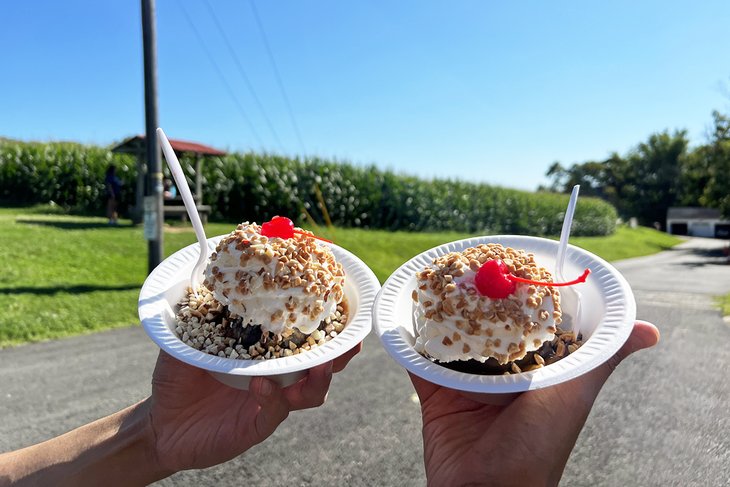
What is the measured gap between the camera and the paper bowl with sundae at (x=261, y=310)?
1631 mm

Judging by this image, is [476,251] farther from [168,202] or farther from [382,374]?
[168,202]

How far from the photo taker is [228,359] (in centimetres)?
160

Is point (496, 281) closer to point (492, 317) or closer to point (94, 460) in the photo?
point (492, 317)

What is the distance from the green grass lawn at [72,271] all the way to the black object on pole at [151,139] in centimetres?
82

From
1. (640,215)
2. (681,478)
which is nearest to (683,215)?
(640,215)

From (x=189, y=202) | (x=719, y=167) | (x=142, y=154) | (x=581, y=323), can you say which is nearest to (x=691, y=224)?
(x=719, y=167)

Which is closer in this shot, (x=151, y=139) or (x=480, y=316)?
(x=480, y=316)

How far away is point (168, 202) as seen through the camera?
12.3 metres

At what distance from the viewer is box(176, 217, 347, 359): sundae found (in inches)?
67.0

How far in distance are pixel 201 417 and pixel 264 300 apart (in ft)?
1.50

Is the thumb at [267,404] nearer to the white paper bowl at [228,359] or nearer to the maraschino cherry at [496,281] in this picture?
the white paper bowl at [228,359]

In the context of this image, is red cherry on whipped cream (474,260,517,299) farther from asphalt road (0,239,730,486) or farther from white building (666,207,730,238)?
white building (666,207,730,238)

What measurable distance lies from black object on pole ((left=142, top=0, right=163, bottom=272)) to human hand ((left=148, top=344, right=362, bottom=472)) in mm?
5395

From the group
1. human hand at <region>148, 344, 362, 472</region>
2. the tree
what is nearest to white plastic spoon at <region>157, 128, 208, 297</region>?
human hand at <region>148, 344, 362, 472</region>
